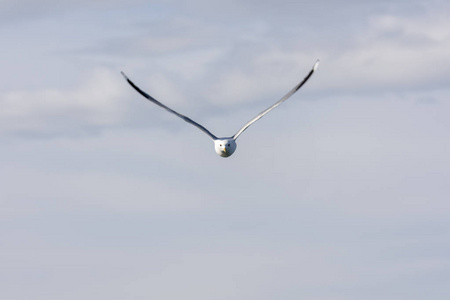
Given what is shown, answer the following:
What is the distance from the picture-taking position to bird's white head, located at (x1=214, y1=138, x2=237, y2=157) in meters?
112

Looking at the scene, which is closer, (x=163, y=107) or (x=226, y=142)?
(x=226, y=142)

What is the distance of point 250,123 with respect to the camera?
391 ft

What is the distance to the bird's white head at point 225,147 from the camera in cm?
11194

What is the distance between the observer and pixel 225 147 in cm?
11200

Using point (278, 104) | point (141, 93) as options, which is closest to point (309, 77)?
point (278, 104)

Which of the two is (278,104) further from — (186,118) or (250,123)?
(186,118)

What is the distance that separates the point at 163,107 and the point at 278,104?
1585 cm

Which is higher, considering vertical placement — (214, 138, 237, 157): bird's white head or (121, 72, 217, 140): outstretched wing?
(121, 72, 217, 140): outstretched wing

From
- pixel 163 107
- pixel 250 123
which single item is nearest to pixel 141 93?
pixel 163 107

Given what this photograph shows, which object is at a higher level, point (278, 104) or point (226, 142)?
point (278, 104)

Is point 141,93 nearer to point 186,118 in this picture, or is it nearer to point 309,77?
point 186,118

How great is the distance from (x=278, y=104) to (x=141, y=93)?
67.5 feet

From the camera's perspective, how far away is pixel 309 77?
12012 cm

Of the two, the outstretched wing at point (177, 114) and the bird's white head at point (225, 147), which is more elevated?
the outstretched wing at point (177, 114)
